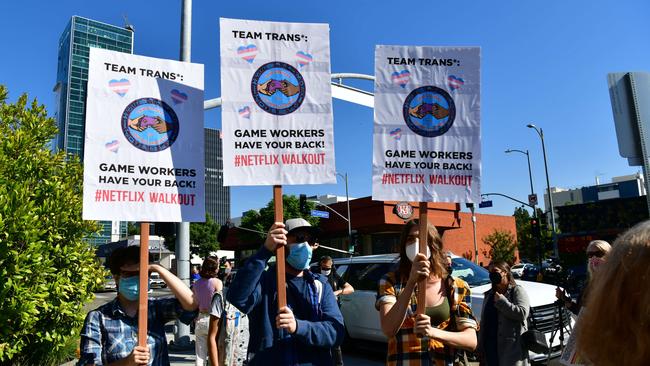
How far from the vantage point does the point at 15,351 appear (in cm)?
623

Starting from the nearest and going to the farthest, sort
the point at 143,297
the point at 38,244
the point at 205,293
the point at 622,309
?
the point at 622,309, the point at 143,297, the point at 38,244, the point at 205,293

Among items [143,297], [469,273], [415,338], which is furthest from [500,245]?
[143,297]

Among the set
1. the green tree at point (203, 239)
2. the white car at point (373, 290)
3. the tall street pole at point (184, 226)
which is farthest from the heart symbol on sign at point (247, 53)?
the green tree at point (203, 239)

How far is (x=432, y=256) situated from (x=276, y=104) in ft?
5.14

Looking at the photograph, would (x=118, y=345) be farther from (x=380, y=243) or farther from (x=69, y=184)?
(x=380, y=243)

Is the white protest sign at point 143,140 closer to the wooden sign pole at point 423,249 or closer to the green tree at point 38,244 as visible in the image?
the wooden sign pole at point 423,249

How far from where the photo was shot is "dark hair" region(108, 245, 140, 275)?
331 cm

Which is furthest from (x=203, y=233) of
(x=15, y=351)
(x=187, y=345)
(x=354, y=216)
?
(x=15, y=351)

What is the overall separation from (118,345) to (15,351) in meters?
4.20

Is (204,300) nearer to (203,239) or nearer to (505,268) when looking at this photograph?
(505,268)

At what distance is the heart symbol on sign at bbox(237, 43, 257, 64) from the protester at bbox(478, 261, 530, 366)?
3.83 m

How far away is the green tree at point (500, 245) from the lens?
5089cm

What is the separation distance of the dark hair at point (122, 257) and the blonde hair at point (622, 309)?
110 inches

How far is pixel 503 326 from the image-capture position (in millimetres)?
5598
